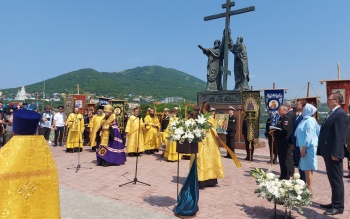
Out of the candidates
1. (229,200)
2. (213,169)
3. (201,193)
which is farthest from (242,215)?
(213,169)

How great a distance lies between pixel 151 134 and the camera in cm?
1271

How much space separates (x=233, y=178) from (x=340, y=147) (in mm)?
3637

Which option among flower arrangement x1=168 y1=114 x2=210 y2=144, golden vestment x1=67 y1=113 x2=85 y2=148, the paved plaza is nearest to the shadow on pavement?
the paved plaza

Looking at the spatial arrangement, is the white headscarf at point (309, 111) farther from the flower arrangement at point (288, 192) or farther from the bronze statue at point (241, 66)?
the bronze statue at point (241, 66)

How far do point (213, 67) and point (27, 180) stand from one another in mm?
15733

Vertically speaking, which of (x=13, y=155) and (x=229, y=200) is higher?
(x=13, y=155)

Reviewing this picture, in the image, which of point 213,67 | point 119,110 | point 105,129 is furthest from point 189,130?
point 213,67

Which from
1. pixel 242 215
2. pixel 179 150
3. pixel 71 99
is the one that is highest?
pixel 71 99

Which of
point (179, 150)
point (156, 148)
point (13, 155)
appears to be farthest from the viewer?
point (156, 148)

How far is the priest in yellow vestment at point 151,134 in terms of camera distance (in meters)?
12.6

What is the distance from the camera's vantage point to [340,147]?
488 centimetres

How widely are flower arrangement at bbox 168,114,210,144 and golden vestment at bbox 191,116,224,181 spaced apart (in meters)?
1.52

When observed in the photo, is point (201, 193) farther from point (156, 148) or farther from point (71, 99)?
point (71, 99)

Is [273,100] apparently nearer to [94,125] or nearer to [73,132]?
[94,125]
